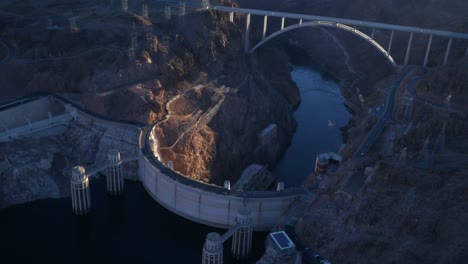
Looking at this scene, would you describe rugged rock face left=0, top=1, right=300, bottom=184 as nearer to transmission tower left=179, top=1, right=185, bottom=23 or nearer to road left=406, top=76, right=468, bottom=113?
transmission tower left=179, top=1, right=185, bottom=23

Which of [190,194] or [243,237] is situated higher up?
[190,194]

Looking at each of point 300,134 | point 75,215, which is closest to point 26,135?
point 75,215

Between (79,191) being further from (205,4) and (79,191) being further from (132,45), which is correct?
(205,4)

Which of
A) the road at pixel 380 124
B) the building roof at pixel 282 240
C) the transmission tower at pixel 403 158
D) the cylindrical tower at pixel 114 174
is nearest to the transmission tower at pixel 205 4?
the road at pixel 380 124

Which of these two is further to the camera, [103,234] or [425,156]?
[103,234]

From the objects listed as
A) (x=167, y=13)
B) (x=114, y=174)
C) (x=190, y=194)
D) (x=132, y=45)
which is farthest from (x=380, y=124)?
(x=167, y=13)

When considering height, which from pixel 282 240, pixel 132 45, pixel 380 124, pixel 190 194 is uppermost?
pixel 132 45

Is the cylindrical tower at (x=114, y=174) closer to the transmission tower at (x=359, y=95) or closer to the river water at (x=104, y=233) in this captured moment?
the river water at (x=104, y=233)
